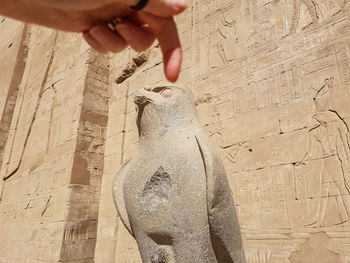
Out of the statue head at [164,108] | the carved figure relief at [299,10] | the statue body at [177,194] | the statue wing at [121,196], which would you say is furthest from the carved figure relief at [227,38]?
the statue wing at [121,196]

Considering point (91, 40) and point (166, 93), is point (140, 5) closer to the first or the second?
point (91, 40)

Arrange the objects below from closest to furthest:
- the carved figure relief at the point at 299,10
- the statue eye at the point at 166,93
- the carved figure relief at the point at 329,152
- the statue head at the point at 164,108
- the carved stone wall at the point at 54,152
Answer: the statue head at the point at 164,108
the statue eye at the point at 166,93
the carved figure relief at the point at 329,152
the carved figure relief at the point at 299,10
the carved stone wall at the point at 54,152

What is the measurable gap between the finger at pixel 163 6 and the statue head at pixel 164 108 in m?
1.19

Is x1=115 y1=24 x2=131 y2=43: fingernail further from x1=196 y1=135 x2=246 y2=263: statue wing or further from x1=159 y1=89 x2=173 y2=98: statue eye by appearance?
x1=159 y1=89 x2=173 y2=98: statue eye

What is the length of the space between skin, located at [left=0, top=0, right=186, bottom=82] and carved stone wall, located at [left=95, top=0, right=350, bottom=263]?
8.74 ft

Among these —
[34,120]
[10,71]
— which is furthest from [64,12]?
[10,71]

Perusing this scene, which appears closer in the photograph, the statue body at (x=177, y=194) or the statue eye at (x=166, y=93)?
the statue body at (x=177, y=194)

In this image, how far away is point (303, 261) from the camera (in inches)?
111

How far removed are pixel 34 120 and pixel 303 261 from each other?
608 centimetres

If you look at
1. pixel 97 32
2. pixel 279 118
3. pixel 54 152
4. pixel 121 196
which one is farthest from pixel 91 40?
pixel 54 152

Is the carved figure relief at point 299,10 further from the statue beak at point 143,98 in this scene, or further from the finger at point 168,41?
the finger at point 168,41

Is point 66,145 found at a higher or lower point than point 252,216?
higher

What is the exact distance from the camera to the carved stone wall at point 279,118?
2.90 m

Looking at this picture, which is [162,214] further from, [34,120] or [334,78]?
[34,120]
